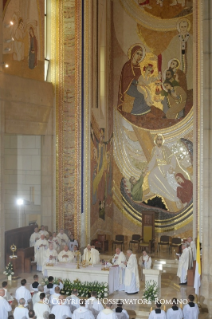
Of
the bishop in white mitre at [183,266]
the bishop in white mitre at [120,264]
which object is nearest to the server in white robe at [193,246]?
the bishop in white mitre at [183,266]

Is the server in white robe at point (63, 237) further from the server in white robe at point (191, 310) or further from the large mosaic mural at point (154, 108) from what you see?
the server in white robe at point (191, 310)

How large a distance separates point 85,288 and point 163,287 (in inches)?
110

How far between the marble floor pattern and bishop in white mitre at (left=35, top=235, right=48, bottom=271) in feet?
1.21

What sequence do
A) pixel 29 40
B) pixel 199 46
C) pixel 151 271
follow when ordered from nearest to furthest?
1. pixel 151 271
2. pixel 199 46
3. pixel 29 40

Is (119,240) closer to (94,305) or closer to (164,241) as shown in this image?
(164,241)

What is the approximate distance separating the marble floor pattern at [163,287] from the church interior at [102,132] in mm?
112

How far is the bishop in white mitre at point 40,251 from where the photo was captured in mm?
22484

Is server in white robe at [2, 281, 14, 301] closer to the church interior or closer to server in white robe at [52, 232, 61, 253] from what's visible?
the church interior

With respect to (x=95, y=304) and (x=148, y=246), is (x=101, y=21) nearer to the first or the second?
(x=148, y=246)

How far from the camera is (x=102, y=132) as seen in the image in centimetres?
2611

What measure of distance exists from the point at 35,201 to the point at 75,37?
20.6 feet

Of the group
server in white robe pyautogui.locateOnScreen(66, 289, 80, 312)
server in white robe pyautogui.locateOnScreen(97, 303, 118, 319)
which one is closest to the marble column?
server in white robe pyautogui.locateOnScreen(97, 303, 118, 319)

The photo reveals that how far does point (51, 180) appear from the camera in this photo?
25.4m

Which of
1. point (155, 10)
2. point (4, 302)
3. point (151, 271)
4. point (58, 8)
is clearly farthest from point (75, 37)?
point (4, 302)
